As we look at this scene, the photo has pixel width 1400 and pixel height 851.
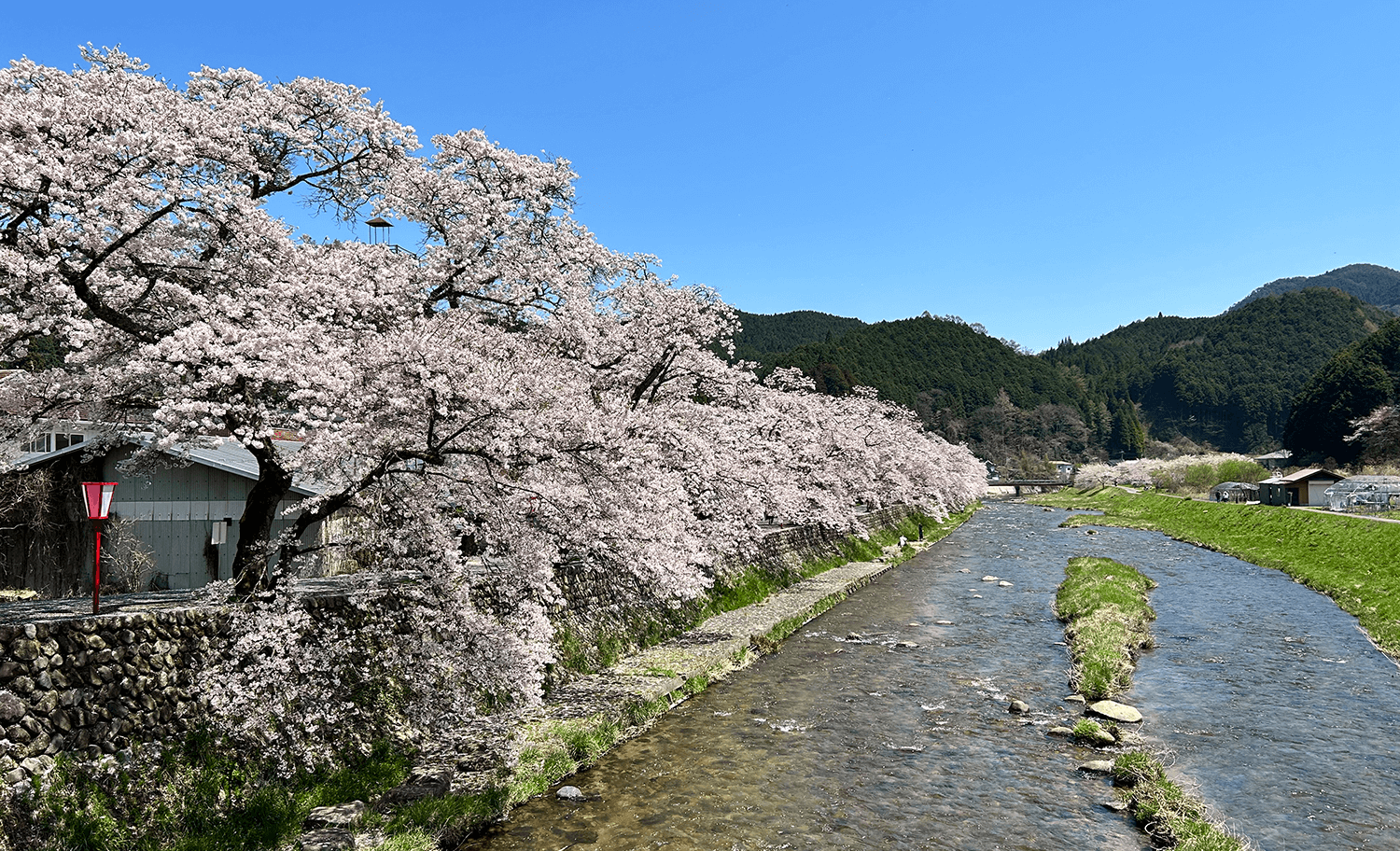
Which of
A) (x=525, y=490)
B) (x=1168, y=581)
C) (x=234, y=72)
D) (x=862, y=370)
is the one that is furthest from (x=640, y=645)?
(x=862, y=370)

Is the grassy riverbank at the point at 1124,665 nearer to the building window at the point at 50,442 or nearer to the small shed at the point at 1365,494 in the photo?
the small shed at the point at 1365,494

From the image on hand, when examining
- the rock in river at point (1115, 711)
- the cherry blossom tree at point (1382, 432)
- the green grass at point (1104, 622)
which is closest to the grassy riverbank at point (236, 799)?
the rock in river at point (1115, 711)

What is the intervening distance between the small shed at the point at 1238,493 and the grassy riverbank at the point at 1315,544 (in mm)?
5422

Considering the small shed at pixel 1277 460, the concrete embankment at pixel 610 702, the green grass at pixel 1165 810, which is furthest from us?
the small shed at pixel 1277 460

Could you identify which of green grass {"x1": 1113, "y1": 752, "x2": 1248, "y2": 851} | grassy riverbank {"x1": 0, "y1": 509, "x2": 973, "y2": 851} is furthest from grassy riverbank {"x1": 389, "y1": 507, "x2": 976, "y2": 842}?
green grass {"x1": 1113, "y1": 752, "x2": 1248, "y2": 851}

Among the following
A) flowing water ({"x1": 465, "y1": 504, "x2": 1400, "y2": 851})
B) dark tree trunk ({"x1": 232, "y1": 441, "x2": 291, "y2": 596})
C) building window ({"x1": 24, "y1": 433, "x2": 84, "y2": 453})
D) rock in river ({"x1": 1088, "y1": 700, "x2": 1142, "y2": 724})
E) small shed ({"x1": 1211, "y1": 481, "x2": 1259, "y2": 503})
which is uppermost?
building window ({"x1": 24, "y1": 433, "x2": 84, "y2": 453})

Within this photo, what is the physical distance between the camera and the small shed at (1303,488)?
70.0m

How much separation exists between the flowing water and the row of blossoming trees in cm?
396

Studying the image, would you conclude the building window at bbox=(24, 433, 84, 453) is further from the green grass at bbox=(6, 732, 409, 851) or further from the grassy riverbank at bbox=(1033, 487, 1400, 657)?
the grassy riverbank at bbox=(1033, 487, 1400, 657)

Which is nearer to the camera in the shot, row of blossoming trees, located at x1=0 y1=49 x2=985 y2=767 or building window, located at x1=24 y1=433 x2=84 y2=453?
row of blossoming trees, located at x1=0 y1=49 x2=985 y2=767

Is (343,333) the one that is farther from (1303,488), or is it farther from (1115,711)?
(1303,488)

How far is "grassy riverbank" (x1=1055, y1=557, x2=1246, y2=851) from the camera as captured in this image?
1276 cm

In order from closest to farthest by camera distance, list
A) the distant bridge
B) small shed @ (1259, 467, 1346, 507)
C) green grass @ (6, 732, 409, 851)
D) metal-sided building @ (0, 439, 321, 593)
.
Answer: green grass @ (6, 732, 409, 851) < metal-sided building @ (0, 439, 321, 593) < small shed @ (1259, 467, 1346, 507) < the distant bridge

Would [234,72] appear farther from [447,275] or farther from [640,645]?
[640,645]
